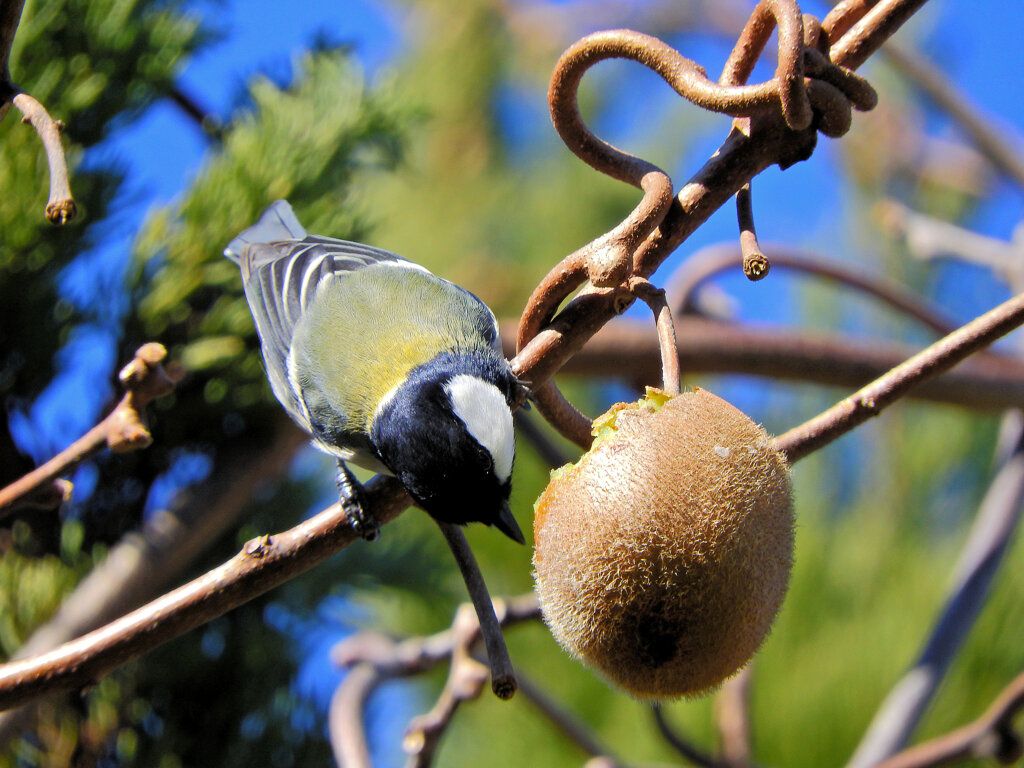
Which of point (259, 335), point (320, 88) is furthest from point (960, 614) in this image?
point (320, 88)

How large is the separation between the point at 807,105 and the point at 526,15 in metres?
1.95

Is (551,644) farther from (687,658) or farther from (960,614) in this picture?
(687,658)

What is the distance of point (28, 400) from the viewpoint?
0.78 m

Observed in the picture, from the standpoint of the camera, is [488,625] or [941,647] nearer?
[488,625]

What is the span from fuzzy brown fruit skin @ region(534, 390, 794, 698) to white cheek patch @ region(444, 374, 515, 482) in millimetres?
284

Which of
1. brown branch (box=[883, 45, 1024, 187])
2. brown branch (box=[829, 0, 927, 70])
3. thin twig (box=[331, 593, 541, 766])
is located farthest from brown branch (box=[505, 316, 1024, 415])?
brown branch (box=[883, 45, 1024, 187])

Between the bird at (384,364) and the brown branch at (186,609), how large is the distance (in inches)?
7.4

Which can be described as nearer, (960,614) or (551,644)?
(960,614)

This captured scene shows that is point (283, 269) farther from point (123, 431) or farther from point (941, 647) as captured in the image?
point (941, 647)

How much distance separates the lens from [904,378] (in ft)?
1.54

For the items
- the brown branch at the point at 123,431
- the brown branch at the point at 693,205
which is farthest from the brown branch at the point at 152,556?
the brown branch at the point at 693,205

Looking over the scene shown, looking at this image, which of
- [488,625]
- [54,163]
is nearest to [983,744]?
[488,625]

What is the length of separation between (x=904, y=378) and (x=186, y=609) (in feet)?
1.18

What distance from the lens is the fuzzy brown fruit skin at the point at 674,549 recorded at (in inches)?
16.0
